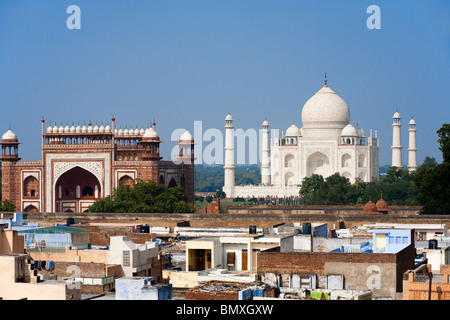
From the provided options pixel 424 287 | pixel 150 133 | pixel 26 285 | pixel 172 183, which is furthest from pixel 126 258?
pixel 172 183

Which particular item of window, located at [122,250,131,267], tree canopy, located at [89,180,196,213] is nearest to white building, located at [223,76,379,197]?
tree canopy, located at [89,180,196,213]

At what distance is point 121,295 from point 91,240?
8665 mm

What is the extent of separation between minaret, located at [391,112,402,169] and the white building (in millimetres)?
1390

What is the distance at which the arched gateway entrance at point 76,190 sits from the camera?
39.2 m

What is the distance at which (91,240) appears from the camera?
20.9 m

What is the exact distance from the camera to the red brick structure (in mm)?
38066

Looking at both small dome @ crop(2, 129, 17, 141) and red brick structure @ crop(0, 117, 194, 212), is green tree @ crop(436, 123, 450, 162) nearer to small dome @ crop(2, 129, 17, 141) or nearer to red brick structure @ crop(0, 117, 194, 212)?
red brick structure @ crop(0, 117, 194, 212)

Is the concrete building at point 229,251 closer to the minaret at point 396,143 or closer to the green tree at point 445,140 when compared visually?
the green tree at point 445,140

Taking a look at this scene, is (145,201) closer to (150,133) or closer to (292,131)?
(150,133)

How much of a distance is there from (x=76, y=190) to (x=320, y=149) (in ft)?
80.0

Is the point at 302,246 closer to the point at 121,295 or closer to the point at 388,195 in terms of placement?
the point at 121,295

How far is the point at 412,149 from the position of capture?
64.6 m
